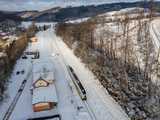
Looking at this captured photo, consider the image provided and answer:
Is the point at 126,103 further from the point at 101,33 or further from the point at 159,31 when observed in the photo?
the point at 101,33

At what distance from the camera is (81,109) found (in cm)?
3378

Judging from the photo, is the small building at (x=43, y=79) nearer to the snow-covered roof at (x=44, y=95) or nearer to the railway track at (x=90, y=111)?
the snow-covered roof at (x=44, y=95)

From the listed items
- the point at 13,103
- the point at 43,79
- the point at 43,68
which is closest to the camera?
the point at 13,103

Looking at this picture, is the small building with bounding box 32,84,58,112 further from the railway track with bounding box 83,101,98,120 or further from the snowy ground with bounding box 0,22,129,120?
the railway track with bounding box 83,101,98,120

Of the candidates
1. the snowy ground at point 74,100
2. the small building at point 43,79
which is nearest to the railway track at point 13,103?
the snowy ground at point 74,100

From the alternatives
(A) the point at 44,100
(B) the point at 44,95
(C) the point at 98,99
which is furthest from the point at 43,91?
(C) the point at 98,99

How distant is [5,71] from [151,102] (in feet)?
75.2

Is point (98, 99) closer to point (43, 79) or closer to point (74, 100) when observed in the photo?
point (74, 100)

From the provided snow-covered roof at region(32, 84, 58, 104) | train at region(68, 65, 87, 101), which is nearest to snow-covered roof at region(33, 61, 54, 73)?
train at region(68, 65, 87, 101)

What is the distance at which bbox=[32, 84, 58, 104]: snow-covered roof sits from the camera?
34.6 metres

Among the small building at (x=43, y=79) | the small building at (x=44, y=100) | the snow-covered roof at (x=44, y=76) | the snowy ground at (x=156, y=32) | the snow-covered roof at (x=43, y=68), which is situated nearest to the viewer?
the small building at (x=44, y=100)

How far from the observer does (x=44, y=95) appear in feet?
117

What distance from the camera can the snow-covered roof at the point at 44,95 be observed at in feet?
114

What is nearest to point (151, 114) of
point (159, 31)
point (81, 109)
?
point (81, 109)
